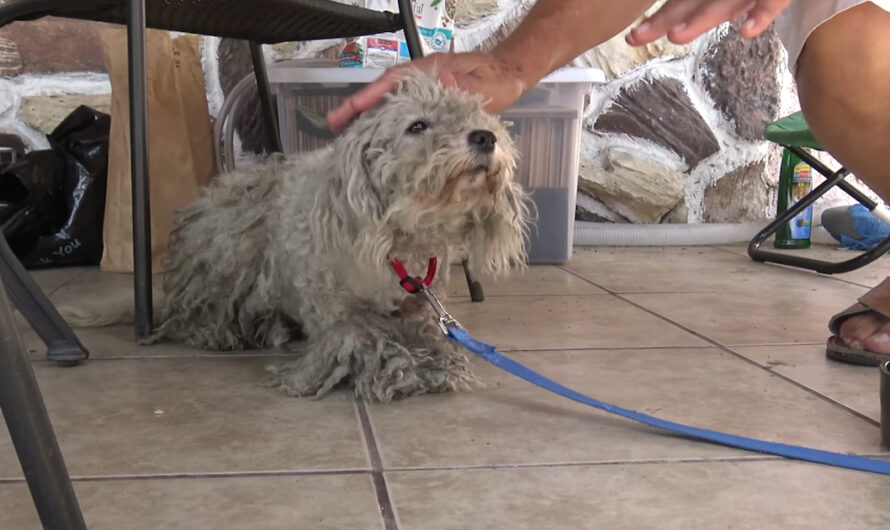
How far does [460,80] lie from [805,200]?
1.73m

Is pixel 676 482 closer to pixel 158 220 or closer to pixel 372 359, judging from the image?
pixel 372 359

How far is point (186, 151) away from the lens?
7.93ft

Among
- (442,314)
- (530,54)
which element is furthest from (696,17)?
(442,314)

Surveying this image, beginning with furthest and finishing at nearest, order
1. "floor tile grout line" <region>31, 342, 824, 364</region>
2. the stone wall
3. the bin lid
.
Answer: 1. the stone wall
2. the bin lid
3. "floor tile grout line" <region>31, 342, 824, 364</region>

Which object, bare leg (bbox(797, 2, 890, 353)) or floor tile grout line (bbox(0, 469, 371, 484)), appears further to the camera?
bare leg (bbox(797, 2, 890, 353))

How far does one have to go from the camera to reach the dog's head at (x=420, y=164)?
4.17 ft

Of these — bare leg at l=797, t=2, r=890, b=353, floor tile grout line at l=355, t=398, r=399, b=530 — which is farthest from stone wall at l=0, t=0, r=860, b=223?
floor tile grout line at l=355, t=398, r=399, b=530

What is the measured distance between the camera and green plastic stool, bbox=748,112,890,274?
2.33m

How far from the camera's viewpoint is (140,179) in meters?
1.59

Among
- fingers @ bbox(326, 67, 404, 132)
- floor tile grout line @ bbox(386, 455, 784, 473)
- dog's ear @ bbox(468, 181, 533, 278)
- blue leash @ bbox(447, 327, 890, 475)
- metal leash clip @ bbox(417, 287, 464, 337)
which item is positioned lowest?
floor tile grout line @ bbox(386, 455, 784, 473)

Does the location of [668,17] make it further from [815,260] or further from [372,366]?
[815,260]

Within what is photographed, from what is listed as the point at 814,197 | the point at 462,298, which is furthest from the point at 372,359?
the point at 814,197

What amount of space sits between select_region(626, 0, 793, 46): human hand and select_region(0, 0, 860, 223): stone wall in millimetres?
1811

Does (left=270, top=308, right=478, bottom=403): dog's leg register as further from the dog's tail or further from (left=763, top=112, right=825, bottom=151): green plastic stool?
(left=763, top=112, right=825, bottom=151): green plastic stool
